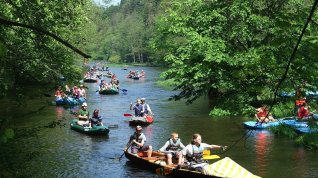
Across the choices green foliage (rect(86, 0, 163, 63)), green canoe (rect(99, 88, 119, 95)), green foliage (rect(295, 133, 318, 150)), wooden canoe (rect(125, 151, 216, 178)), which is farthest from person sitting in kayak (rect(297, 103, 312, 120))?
green foliage (rect(86, 0, 163, 63))

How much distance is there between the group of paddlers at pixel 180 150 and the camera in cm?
1344

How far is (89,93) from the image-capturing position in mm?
41031

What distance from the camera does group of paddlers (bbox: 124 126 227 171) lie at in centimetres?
1344

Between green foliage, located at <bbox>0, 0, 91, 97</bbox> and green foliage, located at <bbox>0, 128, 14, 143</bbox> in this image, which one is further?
green foliage, located at <bbox>0, 0, 91, 97</bbox>

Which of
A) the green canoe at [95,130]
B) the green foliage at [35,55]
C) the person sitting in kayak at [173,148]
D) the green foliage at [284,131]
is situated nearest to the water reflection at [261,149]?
the green foliage at [284,131]

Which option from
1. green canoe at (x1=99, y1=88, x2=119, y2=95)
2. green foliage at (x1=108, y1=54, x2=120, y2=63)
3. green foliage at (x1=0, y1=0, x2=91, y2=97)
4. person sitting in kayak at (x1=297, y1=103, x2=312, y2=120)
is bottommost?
green canoe at (x1=99, y1=88, x2=119, y2=95)

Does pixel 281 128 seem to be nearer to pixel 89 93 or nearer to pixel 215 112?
pixel 215 112

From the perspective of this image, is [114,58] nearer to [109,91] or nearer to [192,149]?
[109,91]

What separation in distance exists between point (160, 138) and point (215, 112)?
21.0 feet

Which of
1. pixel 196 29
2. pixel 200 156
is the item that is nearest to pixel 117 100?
pixel 196 29

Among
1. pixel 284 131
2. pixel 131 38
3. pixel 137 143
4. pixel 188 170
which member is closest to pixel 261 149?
pixel 284 131

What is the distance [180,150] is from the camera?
48.0ft

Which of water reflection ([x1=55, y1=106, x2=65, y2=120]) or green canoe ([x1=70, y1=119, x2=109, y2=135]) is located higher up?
water reflection ([x1=55, y1=106, x2=65, y2=120])

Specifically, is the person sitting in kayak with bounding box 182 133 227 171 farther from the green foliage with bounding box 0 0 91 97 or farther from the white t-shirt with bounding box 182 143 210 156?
the green foliage with bounding box 0 0 91 97
